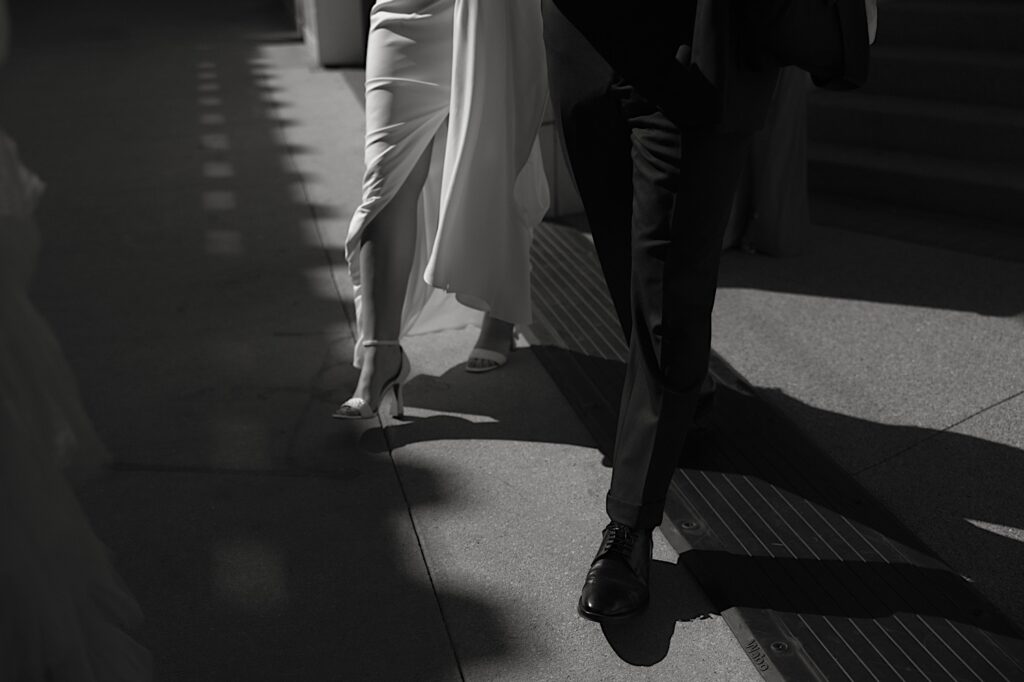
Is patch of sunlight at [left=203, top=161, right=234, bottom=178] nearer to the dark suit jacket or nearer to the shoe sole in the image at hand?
the dark suit jacket

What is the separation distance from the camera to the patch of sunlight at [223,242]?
16.1 feet

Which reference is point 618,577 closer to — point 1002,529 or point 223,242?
point 1002,529

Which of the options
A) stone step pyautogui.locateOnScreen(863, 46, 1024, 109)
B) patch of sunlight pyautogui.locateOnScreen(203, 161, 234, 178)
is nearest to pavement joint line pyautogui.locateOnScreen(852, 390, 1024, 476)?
stone step pyautogui.locateOnScreen(863, 46, 1024, 109)

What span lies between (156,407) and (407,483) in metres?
0.96

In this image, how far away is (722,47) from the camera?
6.88ft

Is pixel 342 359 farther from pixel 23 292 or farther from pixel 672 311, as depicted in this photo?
pixel 23 292

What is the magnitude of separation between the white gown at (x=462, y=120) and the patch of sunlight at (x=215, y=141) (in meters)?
3.63

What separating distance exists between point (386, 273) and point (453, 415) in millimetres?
485

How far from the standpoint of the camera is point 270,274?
4617mm

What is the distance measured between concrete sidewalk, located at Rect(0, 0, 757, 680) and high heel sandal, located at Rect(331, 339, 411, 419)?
2.1 inches

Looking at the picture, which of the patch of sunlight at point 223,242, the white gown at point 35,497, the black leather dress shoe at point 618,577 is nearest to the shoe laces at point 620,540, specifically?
the black leather dress shoe at point 618,577

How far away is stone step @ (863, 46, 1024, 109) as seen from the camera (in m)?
5.38

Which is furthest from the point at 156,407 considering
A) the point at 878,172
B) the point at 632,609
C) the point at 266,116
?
the point at 266,116

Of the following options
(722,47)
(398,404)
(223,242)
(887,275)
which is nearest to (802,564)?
(722,47)
